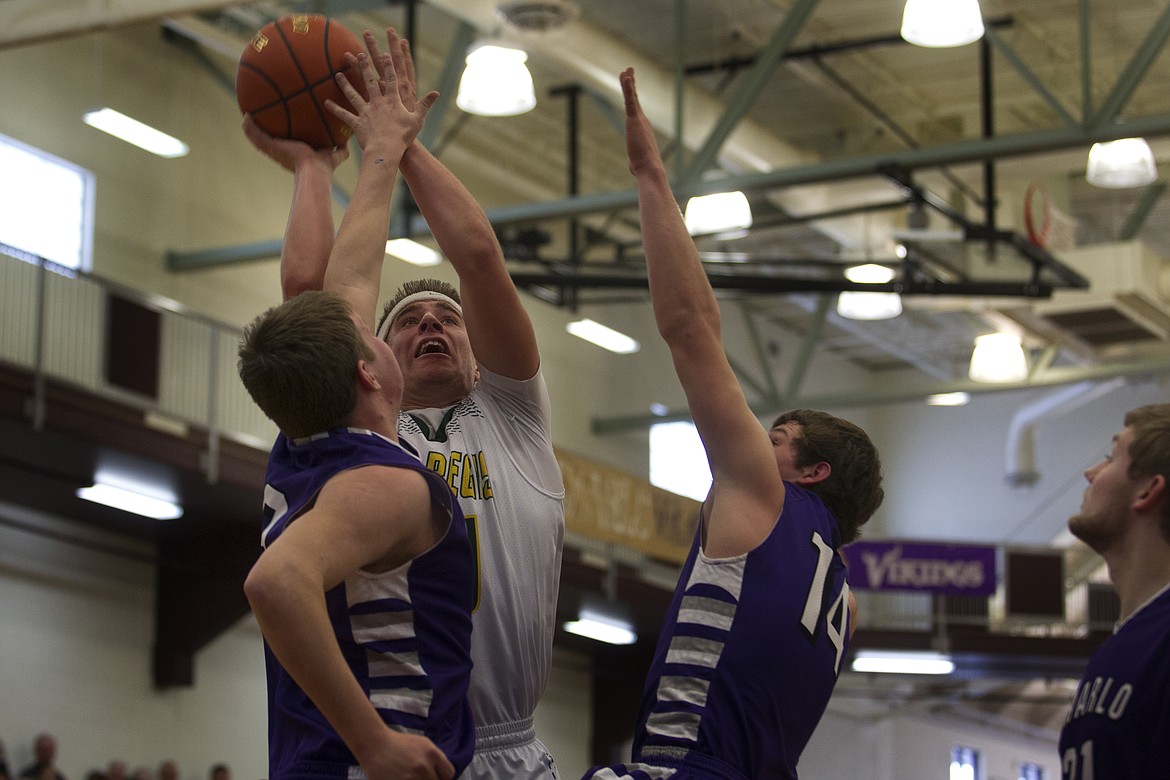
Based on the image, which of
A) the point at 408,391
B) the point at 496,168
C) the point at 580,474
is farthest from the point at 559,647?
the point at 408,391

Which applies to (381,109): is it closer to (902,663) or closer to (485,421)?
(485,421)

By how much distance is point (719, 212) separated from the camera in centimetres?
1534

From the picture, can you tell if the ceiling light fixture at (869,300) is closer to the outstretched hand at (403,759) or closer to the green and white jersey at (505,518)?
the green and white jersey at (505,518)

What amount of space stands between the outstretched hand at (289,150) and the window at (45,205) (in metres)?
11.6

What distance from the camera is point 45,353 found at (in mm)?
14531

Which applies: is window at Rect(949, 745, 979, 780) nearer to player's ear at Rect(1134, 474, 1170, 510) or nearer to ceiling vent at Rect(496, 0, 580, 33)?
→ ceiling vent at Rect(496, 0, 580, 33)

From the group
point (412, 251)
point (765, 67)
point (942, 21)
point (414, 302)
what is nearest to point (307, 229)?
point (414, 302)

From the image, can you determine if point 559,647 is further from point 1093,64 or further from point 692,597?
point 692,597

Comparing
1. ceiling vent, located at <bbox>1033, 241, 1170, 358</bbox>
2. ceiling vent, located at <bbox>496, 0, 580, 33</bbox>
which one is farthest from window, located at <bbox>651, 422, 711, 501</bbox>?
ceiling vent, located at <bbox>496, 0, 580, 33</bbox>

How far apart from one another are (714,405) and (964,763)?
25993mm

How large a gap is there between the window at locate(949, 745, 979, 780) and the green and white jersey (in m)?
24.8

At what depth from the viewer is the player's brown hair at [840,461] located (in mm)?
3643

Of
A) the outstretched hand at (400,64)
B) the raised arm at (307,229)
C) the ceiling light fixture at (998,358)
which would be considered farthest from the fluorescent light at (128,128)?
the ceiling light fixture at (998,358)

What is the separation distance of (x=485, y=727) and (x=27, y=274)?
11324 millimetres
